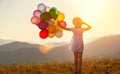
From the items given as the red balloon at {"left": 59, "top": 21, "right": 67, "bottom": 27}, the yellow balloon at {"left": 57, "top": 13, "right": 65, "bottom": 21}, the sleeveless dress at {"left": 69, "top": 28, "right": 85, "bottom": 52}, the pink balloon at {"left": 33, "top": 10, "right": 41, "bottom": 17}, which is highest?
the pink balloon at {"left": 33, "top": 10, "right": 41, "bottom": 17}

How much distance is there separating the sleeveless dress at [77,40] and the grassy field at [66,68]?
1.08 m

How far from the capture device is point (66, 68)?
20.7 metres

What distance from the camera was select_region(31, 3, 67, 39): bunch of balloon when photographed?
64.2 ft

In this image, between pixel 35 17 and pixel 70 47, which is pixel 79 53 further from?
pixel 35 17

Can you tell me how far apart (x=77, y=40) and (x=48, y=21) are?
1.77 m

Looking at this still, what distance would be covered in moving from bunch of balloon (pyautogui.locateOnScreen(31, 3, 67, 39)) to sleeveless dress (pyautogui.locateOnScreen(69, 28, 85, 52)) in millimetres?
1136

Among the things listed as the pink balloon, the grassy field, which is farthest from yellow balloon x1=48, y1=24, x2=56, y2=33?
the grassy field

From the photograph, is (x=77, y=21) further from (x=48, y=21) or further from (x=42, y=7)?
(x=42, y=7)

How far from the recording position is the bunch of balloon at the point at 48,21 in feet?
64.2

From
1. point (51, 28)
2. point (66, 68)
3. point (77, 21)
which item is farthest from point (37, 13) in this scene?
point (66, 68)

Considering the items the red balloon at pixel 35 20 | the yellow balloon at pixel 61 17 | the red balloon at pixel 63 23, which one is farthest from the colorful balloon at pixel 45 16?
the red balloon at pixel 63 23

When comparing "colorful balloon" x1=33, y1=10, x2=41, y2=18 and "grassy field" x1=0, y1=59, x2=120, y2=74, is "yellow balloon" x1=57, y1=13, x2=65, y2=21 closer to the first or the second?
"colorful balloon" x1=33, y1=10, x2=41, y2=18

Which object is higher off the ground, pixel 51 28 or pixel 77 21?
pixel 77 21

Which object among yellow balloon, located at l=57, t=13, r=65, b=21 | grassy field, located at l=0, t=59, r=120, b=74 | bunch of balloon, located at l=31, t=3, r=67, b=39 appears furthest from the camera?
yellow balloon, located at l=57, t=13, r=65, b=21
